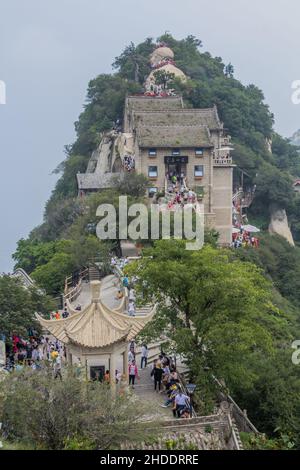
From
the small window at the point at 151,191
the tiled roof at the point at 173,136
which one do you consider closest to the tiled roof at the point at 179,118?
the tiled roof at the point at 173,136

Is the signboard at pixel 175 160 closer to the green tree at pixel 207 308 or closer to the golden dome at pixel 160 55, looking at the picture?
the green tree at pixel 207 308

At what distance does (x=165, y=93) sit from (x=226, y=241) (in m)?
19.9

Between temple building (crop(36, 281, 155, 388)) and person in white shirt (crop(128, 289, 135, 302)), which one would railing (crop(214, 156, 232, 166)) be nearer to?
person in white shirt (crop(128, 289, 135, 302))

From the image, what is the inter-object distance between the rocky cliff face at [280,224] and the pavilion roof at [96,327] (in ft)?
127

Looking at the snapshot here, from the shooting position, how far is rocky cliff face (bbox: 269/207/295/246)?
57.9 m

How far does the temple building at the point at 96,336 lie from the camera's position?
19547mm

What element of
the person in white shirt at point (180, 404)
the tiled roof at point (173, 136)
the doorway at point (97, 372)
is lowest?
the person in white shirt at point (180, 404)

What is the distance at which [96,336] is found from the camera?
19.6 m

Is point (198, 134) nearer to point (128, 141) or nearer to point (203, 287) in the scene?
point (128, 141)

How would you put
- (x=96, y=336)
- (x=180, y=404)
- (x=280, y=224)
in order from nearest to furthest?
1. (x=180, y=404)
2. (x=96, y=336)
3. (x=280, y=224)

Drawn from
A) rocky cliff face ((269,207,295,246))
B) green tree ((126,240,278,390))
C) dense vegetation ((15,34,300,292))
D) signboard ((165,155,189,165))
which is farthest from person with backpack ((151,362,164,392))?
rocky cliff face ((269,207,295,246))

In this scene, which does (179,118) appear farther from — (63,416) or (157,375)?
(63,416)

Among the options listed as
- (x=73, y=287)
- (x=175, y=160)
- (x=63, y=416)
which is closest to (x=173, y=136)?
(x=175, y=160)

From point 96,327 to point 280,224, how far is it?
1599 inches
